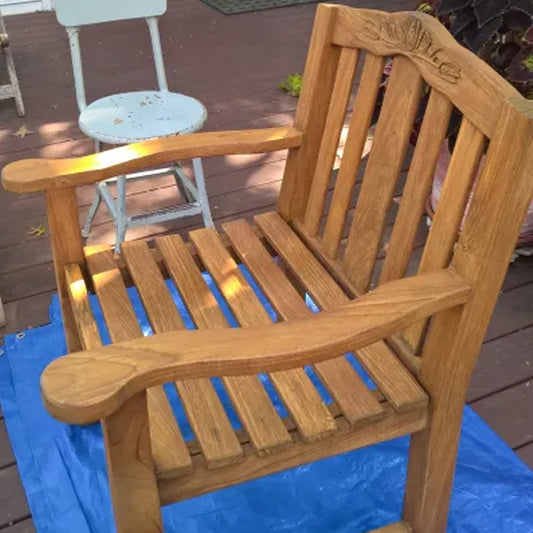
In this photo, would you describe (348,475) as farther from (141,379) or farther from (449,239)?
(141,379)

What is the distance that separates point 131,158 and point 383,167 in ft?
1.77

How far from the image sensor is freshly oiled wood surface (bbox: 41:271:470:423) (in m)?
0.94

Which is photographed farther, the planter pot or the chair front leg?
the planter pot

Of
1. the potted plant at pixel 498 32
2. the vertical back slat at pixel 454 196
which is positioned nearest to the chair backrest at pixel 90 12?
the potted plant at pixel 498 32

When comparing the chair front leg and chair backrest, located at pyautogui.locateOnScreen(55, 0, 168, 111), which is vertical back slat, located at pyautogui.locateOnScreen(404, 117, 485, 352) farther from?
chair backrest, located at pyautogui.locateOnScreen(55, 0, 168, 111)

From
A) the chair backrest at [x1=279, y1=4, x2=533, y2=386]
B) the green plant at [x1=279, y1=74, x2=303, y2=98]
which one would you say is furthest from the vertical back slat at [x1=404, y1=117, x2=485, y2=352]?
the green plant at [x1=279, y1=74, x2=303, y2=98]

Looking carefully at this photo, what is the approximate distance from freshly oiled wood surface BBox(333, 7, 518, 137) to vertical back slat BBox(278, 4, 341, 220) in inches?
1.4

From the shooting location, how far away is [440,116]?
1286mm

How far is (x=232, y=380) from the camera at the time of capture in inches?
52.7

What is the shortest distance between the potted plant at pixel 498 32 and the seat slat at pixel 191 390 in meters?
1.06

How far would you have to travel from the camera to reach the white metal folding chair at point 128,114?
2.16 metres

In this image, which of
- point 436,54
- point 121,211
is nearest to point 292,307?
point 436,54

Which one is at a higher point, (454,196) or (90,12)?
(454,196)

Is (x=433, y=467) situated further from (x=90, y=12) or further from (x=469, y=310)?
(x=90, y=12)
